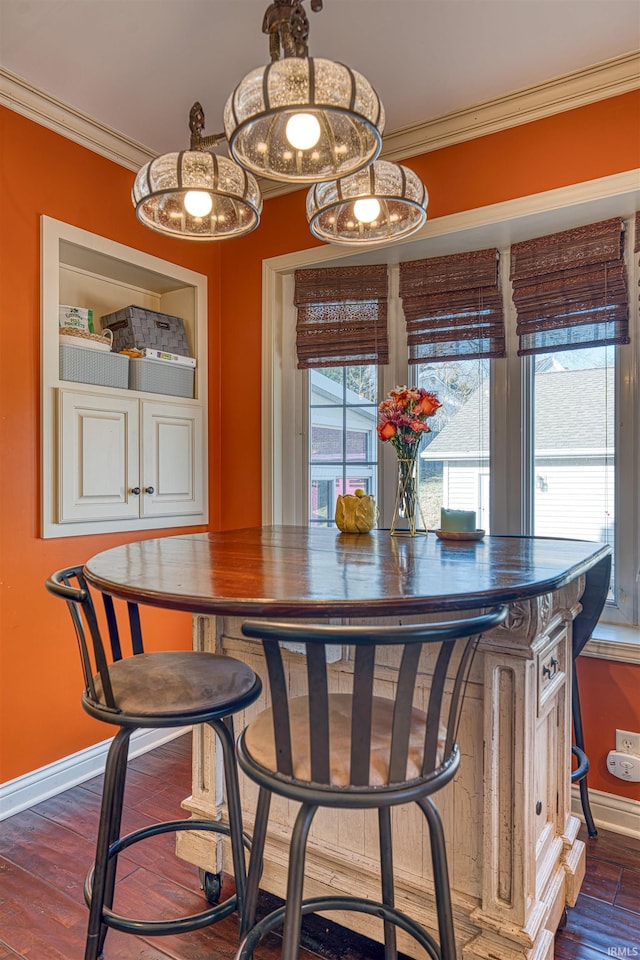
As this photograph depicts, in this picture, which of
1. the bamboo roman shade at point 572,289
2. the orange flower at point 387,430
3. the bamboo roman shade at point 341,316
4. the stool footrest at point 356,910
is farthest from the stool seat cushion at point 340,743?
the bamboo roman shade at point 341,316

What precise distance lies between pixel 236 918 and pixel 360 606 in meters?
1.33

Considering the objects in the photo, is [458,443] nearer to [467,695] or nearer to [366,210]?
[366,210]

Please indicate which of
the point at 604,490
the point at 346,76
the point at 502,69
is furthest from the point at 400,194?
the point at 604,490

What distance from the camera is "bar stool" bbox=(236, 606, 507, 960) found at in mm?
892

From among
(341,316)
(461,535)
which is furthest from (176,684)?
(341,316)

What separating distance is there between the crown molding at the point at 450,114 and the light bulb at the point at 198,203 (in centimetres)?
109

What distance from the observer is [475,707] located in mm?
1412

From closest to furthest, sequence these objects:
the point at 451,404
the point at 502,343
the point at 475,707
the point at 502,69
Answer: the point at 475,707, the point at 502,69, the point at 502,343, the point at 451,404

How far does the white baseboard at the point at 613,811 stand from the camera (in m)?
2.08

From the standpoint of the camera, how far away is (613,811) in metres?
2.12

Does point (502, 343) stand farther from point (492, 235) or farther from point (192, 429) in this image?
point (192, 429)

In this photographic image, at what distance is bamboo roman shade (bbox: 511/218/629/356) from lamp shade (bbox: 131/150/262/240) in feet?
4.09

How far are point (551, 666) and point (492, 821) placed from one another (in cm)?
42

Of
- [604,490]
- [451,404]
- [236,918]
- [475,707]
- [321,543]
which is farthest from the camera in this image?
[451,404]
